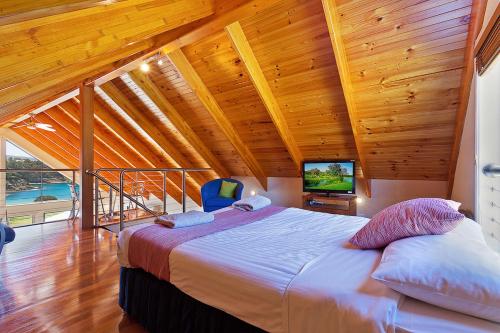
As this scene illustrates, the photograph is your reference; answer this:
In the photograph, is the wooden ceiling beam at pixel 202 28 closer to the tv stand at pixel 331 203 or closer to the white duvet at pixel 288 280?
the white duvet at pixel 288 280

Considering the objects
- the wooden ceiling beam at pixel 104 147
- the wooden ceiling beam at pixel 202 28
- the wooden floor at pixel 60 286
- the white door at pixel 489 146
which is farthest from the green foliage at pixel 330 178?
the wooden ceiling beam at pixel 104 147

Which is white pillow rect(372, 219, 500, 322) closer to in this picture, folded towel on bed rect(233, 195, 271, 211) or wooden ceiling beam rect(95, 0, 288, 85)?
folded towel on bed rect(233, 195, 271, 211)

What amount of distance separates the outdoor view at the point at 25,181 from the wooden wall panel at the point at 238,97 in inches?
237

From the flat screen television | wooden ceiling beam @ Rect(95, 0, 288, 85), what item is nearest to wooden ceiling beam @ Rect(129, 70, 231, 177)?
wooden ceiling beam @ Rect(95, 0, 288, 85)

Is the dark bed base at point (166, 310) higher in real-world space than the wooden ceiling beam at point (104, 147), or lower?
lower

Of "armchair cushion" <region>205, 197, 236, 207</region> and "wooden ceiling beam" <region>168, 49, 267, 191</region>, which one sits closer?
"wooden ceiling beam" <region>168, 49, 267, 191</region>

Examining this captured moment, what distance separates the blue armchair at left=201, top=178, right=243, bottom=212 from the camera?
4.30 meters

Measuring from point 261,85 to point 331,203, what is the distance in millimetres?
2258

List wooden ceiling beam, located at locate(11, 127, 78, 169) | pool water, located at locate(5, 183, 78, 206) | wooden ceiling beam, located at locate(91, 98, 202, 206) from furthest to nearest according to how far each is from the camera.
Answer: pool water, located at locate(5, 183, 78, 206) → wooden ceiling beam, located at locate(11, 127, 78, 169) → wooden ceiling beam, located at locate(91, 98, 202, 206)

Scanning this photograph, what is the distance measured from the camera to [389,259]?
1019 millimetres

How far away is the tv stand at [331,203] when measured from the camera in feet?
12.9

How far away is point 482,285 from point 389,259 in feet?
0.95

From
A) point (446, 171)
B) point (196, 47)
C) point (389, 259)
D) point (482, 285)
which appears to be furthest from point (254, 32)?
point (446, 171)

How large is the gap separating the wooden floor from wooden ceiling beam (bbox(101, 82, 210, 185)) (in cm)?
247
